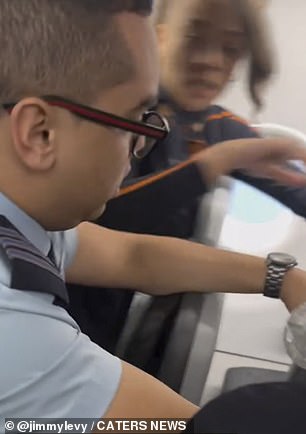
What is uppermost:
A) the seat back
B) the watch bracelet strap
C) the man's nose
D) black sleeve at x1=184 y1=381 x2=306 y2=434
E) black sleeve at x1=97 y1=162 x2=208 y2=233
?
the man's nose

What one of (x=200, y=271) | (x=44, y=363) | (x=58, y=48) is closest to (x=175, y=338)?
(x=200, y=271)

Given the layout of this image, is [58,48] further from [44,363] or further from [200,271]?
[200,271]

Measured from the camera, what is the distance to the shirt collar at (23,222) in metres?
0.69

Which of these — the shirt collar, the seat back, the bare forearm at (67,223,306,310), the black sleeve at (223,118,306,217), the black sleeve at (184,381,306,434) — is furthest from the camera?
the black sleeve at (223,118,306,217)

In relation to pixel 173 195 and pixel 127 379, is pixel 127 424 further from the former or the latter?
pixel 173 195

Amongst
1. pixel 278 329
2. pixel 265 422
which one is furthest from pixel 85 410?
pixel 278 329

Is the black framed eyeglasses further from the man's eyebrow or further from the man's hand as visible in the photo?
the man's hand

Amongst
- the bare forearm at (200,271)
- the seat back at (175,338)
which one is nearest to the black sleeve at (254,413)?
the seat back at (175,338)

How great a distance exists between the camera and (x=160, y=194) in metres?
1.09

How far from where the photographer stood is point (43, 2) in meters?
0.67

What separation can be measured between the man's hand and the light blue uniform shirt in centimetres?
48

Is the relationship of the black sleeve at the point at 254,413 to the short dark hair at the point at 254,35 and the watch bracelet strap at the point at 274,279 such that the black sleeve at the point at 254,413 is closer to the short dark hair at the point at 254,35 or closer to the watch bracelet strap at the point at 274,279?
the watch bracelet strap at the point at 274,279

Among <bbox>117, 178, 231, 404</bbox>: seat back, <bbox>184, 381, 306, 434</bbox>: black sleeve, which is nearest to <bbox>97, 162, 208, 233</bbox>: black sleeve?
<bbox>117, 178, 231, 404</bbox>: seat back

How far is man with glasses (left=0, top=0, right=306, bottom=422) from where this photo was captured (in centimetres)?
64
